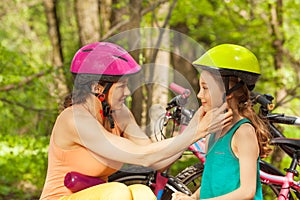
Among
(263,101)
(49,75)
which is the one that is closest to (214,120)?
(263,101)

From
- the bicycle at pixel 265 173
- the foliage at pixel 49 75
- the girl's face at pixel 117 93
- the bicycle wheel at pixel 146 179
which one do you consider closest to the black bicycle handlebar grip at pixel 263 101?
the bicycle at pixel 265 173

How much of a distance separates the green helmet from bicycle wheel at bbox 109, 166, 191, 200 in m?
1.27

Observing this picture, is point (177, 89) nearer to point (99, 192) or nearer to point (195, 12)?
point (99, 192)

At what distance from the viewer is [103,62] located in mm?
3986

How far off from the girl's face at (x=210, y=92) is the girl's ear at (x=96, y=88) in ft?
1.98

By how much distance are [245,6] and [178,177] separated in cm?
435

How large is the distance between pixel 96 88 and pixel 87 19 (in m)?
4.68

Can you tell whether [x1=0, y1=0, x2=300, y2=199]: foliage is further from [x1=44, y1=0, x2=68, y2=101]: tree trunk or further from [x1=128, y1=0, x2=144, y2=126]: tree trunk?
[x1=128, y1=0, x2=144, y2=126]: tree trunk

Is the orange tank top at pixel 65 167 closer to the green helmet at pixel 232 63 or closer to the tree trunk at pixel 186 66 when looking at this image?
the green helmet at pixel 232 63

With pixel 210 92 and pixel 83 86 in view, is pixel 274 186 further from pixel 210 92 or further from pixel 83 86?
pixel 83 86

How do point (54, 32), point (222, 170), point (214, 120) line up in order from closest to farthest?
1. point (214, 120)
2. point (222, 170)
3. point (54, 32)

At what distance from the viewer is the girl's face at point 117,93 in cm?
395

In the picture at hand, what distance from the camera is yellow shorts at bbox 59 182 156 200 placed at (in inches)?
145

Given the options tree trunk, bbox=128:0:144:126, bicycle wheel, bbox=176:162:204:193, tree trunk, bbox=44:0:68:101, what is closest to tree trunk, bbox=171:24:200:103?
tree trunk, bbox=128:0:144:126
